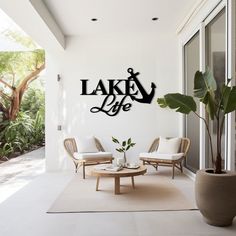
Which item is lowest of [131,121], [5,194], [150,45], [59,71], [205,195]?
[5,194]

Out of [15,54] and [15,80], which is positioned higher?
[15,54]

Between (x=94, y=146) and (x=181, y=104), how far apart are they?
3424 millimetres

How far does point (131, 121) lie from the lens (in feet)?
22.8

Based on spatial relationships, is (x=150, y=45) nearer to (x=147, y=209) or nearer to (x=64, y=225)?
(x=147, y=209)

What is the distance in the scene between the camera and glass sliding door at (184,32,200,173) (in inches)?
225

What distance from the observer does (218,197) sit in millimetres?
3088

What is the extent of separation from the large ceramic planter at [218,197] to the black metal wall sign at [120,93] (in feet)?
12.8

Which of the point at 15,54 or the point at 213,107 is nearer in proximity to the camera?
the point at 213,107

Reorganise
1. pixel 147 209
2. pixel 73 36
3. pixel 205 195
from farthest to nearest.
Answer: pixel 73 36 < pixel 147 209 < pixel 205 195

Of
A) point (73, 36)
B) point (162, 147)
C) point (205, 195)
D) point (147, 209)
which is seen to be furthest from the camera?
point (73, 36)

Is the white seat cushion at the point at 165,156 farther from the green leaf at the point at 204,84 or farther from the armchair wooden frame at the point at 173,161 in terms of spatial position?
the green leaf at the point at 204,84

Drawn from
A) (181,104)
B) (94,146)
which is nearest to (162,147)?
(94,146)

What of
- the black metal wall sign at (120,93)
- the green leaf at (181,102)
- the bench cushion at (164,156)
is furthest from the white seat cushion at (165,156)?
the green leaf at (181,102)

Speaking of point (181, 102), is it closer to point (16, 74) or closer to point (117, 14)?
point (117, 14)
